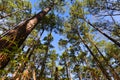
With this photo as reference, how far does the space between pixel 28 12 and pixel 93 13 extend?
22.1ft

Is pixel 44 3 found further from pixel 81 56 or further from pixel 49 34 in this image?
pixel 81 56

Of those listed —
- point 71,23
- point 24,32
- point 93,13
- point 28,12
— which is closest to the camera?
point 24,32

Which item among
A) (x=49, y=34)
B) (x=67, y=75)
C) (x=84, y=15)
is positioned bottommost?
(x=67, y=75)

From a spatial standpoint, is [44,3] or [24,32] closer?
[24,32]

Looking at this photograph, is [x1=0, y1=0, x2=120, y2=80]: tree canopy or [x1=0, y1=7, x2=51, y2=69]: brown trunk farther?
[x1=0, y1=0, x2=120, y2=80]: tree canopy

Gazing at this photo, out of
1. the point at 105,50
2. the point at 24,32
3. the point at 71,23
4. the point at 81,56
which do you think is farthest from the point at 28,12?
the point at 24,32

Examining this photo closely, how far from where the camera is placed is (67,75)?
906 inches

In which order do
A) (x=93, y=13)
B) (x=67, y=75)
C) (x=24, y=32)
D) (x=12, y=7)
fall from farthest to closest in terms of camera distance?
1. (x=67, y=75)
2. (x=12, y=7)
3. (x=93, y=13)
4. (x=24, y=32)

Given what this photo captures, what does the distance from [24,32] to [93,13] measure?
408 inches

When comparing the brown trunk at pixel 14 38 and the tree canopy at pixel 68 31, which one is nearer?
the brown trunk at pixel 14 38

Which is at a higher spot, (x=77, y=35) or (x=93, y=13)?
(x=93, y=13)

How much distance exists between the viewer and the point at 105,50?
2108cm

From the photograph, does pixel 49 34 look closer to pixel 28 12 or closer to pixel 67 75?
pixel 28 12

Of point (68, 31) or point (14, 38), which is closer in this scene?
point (14, 38)
